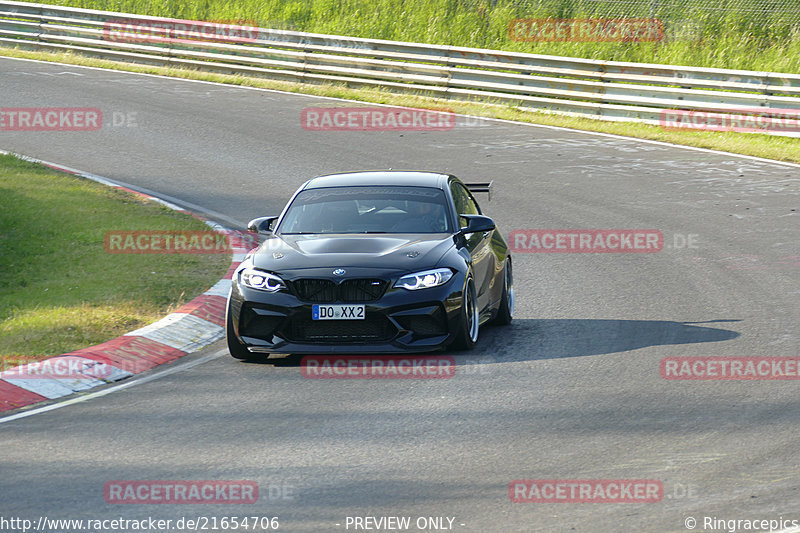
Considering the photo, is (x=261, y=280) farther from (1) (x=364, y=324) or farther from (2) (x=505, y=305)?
(2) (x=505, y=305)

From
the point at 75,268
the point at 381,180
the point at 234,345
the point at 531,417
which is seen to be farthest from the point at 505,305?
the point at 75,268

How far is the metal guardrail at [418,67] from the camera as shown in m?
22.0

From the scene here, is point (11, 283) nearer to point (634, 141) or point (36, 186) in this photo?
point (36, 186)

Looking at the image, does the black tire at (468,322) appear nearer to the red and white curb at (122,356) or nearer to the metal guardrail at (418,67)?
the red and white curb at (122,356)

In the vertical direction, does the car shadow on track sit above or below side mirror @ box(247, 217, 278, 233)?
below

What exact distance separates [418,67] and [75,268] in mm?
14590

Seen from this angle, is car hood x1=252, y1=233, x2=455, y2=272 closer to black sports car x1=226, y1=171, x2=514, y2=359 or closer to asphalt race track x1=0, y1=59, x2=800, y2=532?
black sports car x1=226, y1=171, x2=514, y2=359

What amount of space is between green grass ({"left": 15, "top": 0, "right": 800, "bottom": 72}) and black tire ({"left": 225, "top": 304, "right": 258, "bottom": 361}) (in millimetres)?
18593

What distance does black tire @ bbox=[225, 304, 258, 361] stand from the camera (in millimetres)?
9445

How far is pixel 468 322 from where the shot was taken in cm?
962

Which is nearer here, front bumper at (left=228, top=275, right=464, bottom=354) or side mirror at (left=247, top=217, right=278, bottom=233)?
front bumper at (left=228, top=275, right=464, bottom=354)

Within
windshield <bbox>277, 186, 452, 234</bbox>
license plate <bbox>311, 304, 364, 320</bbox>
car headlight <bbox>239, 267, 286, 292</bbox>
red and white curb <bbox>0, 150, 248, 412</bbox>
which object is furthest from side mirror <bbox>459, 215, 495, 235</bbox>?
red and white curb <bbox>0, 150, 248, 412</bbox>

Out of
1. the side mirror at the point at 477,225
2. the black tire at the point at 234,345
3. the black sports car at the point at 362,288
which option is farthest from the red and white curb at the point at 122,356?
the side mirror at the point at 477,225

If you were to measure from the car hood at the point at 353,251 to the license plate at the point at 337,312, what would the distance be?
354 millimetres
